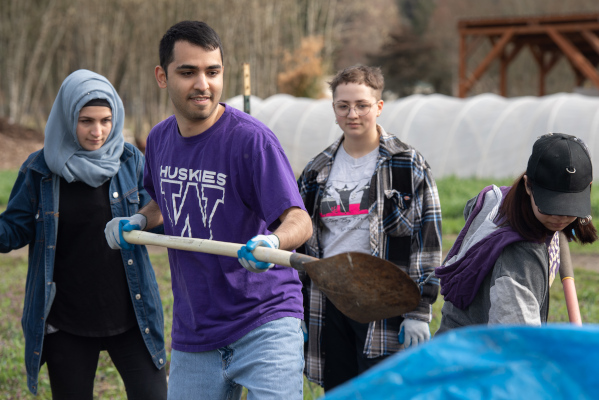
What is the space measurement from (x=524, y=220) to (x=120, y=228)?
5.32 feet

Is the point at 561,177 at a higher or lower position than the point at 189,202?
higher

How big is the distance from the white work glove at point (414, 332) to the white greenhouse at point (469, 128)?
1060 centimetres

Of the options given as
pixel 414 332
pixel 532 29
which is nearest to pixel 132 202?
pixel 414 332

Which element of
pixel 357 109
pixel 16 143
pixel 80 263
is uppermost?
pixel 357 109

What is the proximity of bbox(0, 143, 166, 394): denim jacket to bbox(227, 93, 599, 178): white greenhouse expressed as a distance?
1115 cm

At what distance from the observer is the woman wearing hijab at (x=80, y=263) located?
10.6ft

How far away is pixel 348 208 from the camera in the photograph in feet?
11.4

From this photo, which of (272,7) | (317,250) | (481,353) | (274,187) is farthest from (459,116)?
(481,353)

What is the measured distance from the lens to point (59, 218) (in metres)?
3.25

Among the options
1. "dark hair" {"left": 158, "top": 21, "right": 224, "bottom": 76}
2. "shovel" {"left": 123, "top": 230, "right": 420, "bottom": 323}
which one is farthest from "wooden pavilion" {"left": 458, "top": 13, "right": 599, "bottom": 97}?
"shovel" {"left": 123, "top": 230, "right": 420, "bottom": 323}

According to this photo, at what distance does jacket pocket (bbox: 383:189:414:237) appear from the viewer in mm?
3416

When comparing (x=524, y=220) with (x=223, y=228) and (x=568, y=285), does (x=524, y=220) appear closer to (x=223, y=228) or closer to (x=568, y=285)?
(x=568, y=285)

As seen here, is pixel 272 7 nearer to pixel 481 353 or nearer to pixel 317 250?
pixel 317 250

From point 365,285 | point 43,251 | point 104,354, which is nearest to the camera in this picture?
point 365,285
